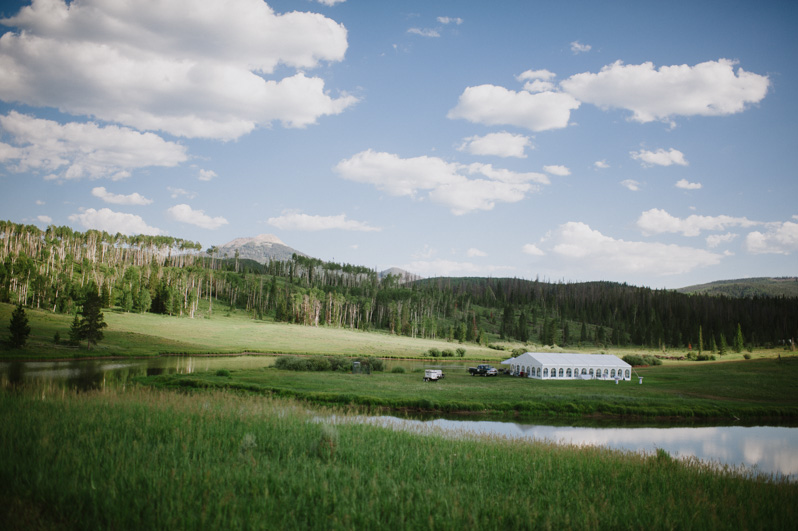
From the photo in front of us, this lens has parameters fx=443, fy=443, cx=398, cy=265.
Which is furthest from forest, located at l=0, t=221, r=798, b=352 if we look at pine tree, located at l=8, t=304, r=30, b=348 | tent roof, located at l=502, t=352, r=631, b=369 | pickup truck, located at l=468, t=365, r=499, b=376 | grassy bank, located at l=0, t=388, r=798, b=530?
grassy bank, located at l=0, t=388, r=798, b=530

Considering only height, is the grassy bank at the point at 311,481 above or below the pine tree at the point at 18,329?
above

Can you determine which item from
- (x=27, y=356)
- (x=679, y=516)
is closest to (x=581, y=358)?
(x=679, y=516)

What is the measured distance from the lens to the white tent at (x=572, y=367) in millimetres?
60719

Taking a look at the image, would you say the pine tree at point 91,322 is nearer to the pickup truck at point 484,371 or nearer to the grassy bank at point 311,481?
the pickup truck at point 484,371

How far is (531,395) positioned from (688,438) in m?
13.9

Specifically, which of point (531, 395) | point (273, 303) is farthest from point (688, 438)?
point (273, 303)

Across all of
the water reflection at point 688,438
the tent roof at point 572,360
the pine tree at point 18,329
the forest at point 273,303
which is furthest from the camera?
the forest at point 273,303

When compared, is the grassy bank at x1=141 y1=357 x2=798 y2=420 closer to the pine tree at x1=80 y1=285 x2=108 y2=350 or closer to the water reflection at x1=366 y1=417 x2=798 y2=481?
the water reflection at x1=366 y1=417 x2=798 y2=481

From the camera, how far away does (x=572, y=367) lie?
202 feet

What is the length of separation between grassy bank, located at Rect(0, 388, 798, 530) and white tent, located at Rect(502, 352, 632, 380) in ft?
152

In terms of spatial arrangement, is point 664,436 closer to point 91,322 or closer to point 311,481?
point 311,481

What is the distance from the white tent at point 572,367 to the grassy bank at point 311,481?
46434mm

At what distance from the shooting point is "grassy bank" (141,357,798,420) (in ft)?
119

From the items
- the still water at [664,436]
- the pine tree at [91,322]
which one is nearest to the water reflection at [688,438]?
the still water at [664,436]
